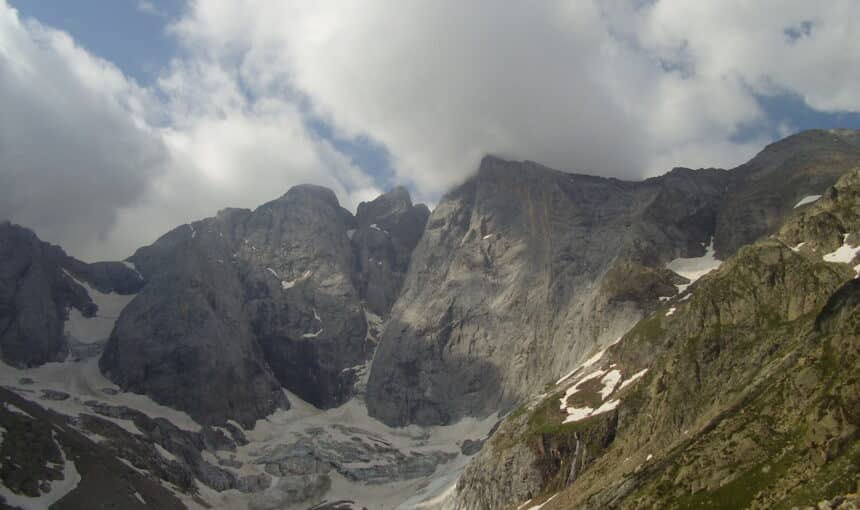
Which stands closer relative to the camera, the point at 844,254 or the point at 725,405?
the point at 725,405

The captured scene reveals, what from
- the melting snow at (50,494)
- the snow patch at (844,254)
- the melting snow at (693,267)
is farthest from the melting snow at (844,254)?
the melting snow at (50,494)

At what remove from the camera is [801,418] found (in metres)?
61.8

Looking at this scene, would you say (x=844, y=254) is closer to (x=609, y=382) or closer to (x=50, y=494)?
(x=609, y=382)

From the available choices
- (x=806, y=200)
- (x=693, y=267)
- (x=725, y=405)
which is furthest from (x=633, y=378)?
(x=806, y=200)

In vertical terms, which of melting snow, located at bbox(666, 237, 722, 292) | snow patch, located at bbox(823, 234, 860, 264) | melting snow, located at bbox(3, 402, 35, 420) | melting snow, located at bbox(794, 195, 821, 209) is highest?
melting snow, located at bbox(794, 195, 821, 209)

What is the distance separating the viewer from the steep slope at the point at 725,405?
5706 centimetres

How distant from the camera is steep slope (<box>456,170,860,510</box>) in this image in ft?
187

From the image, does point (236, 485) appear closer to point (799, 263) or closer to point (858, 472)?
point (799, 263)

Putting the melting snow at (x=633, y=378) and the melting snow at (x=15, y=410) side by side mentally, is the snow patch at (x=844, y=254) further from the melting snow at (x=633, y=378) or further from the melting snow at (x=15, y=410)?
the melting snow at (x=15, y=410)

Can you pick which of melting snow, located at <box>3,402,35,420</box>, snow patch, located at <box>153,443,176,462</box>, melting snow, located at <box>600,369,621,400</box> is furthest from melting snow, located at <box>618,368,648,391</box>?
melting snow, located at <box>3,402,35,420</box>

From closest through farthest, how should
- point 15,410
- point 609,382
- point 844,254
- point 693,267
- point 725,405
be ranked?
1. point 725,405
2. point 844,254
3. point 609,382
4. point 15,410
5. point 693,267

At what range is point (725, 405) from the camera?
8025cm

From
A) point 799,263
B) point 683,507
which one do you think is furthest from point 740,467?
point 799,263

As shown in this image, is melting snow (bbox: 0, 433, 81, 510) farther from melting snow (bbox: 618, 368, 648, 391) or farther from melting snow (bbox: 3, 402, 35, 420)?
melting snow (bbox: 618, 368, 648, 391)
